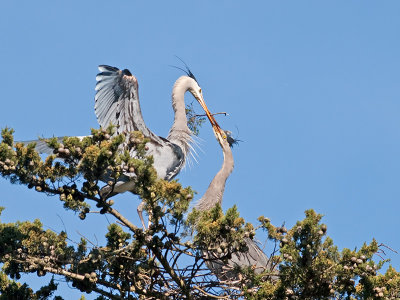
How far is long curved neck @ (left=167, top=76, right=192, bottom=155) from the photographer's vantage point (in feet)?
36.3

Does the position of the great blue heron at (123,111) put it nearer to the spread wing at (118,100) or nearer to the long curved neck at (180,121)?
the spread wing at (118,100)

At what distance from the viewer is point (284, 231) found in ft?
23.0

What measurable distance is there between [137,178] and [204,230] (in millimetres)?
701

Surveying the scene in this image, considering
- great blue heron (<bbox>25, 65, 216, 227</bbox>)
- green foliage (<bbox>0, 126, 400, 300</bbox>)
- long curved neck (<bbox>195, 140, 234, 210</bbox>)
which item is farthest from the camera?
long curved neck (<bbox>195, 140, 234, 210</bbox>)

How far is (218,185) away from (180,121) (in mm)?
1183

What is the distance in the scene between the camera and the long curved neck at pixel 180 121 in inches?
436

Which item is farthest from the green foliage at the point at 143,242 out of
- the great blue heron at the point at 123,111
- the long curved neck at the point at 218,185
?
the long curved neck at the point at 218,185

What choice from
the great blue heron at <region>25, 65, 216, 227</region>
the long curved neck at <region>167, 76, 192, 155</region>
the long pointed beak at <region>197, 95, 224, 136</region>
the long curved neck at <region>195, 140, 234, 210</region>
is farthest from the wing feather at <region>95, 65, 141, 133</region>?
the long pointed beak at <region>197, 95, 224, 136</region>

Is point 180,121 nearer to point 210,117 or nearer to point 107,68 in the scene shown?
point 210,117

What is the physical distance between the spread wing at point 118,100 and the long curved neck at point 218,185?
6.49 feet

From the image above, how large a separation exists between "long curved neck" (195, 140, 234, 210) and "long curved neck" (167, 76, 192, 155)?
102cm

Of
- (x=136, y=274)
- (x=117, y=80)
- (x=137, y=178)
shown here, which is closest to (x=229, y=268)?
(x=136, y=274)

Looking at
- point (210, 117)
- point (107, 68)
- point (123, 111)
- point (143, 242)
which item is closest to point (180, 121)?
point (210, 117)

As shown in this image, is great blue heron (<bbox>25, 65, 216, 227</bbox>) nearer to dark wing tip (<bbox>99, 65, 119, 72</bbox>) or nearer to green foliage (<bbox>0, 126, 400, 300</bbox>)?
dark wing tip (<bbox>99, 65, 119, 72</bbox>)
